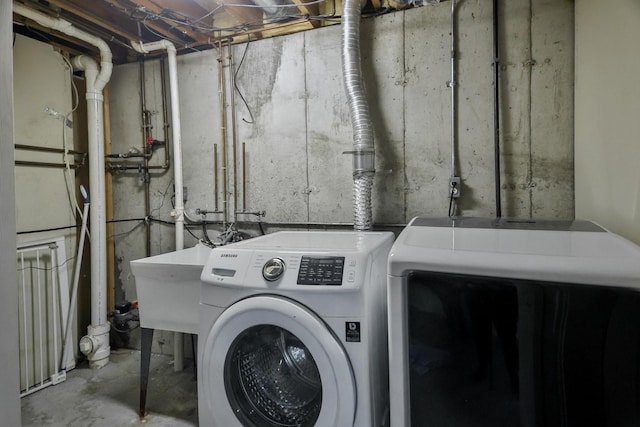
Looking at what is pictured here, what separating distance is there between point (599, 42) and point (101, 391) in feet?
11.3

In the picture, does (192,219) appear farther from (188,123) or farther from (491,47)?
(491,47)

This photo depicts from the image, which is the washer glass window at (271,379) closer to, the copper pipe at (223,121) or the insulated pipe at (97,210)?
the copper pipe at (223,121)

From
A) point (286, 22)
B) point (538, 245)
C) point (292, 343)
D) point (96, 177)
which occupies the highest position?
point (286, 22)

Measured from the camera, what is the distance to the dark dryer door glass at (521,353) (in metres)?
0.88

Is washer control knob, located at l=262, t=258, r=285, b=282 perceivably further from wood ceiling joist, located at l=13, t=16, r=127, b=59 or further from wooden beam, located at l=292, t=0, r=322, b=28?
wood ceiling joist, located at l=13, t=16, r=127, b=59

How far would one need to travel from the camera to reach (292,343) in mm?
1533

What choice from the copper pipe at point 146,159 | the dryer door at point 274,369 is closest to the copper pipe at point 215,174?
the copper pipe at point 146,159

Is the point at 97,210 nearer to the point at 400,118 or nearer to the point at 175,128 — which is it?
the point at 175,128

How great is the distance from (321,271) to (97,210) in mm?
2268

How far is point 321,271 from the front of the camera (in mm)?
1338

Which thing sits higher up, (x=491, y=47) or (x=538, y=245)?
(x=491, y=47)

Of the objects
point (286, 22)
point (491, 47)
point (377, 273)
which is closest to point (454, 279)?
point (377, 273)

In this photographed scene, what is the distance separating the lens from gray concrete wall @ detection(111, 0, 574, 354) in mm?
1988

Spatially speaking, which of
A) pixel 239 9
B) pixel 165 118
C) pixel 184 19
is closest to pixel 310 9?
pixel 239 9
